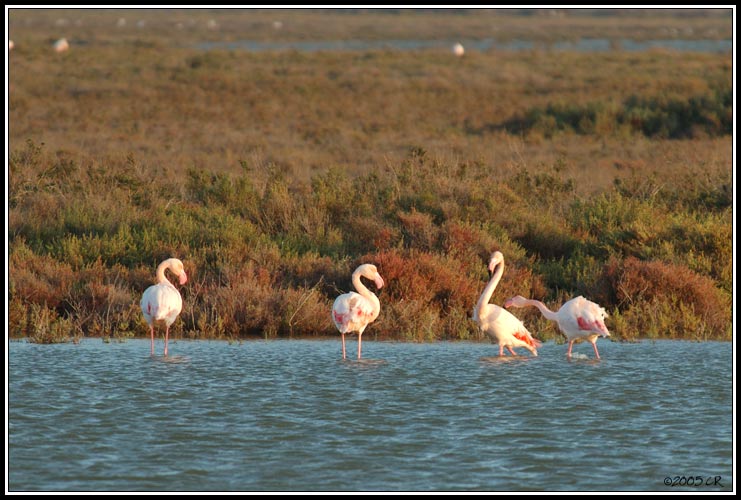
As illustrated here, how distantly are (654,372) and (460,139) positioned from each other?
1990cm

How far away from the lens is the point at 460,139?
29062 mm

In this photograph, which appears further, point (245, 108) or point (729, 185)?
point (245, 108)

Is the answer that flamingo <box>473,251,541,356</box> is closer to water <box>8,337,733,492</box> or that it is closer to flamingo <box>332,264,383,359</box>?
water <box>8,337,733,492</box>

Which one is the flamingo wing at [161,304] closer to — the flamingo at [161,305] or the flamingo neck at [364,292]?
the flamingo at [161,305]

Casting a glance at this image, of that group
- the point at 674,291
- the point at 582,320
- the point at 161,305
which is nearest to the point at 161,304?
the point at 161,305

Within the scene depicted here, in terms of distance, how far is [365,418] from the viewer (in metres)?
8.16

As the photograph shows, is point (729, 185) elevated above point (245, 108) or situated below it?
below

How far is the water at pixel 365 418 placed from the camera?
22.4 feet

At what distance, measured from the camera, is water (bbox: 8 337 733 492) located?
6812 millimetres

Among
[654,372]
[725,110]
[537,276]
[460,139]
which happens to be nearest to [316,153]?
[460,139]

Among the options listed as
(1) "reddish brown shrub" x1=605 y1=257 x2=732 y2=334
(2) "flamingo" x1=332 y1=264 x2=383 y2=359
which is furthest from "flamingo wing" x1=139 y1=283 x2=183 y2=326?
(1) "reddish brown shrub" x1=605 y1=257 x2=732 y2=334

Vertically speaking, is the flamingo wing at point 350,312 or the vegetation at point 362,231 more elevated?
Result: the vegetation at point 362,231

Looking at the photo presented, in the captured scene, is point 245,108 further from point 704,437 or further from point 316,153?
point 704,437

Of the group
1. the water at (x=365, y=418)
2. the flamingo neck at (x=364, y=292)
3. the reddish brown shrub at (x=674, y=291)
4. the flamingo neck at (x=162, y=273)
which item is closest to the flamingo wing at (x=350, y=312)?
the flamingo neck at (x=364, y=292)
